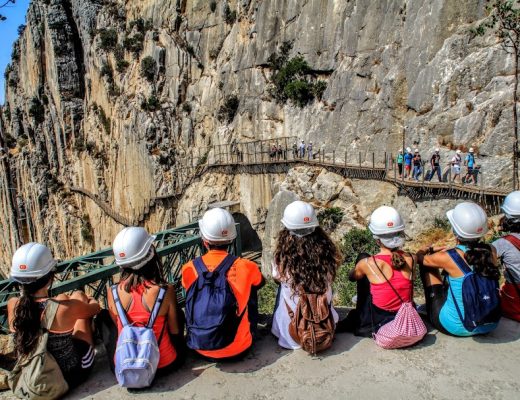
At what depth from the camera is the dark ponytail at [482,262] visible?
3.88 m

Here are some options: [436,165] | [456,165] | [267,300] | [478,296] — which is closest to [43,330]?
[478,296]

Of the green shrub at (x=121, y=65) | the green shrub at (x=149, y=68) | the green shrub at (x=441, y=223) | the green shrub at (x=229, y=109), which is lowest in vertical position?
the green shrub at (x=441, y=223)

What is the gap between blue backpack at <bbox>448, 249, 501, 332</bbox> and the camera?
389 cm

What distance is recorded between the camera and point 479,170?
Answer: 15867mm

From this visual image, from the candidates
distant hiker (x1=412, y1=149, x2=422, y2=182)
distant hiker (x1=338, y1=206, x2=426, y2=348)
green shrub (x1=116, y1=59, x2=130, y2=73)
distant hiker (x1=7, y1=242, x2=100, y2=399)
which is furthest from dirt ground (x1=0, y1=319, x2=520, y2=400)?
green shrub (x1=116, y1=59, x2=130, y2=73)

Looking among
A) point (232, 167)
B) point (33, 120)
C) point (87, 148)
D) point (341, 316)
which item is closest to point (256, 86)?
point (232, 167)

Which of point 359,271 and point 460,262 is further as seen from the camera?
point 359,271

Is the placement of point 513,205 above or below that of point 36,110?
below

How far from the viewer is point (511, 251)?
4.35 m

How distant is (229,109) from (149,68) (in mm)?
12586

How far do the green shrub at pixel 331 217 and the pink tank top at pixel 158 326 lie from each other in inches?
723

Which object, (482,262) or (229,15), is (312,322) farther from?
(229,15)

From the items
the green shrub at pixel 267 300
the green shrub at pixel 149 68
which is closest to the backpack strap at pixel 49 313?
the green shrub at pixel 267 300

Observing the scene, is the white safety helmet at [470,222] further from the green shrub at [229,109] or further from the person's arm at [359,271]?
the green shrub at [229,109]
